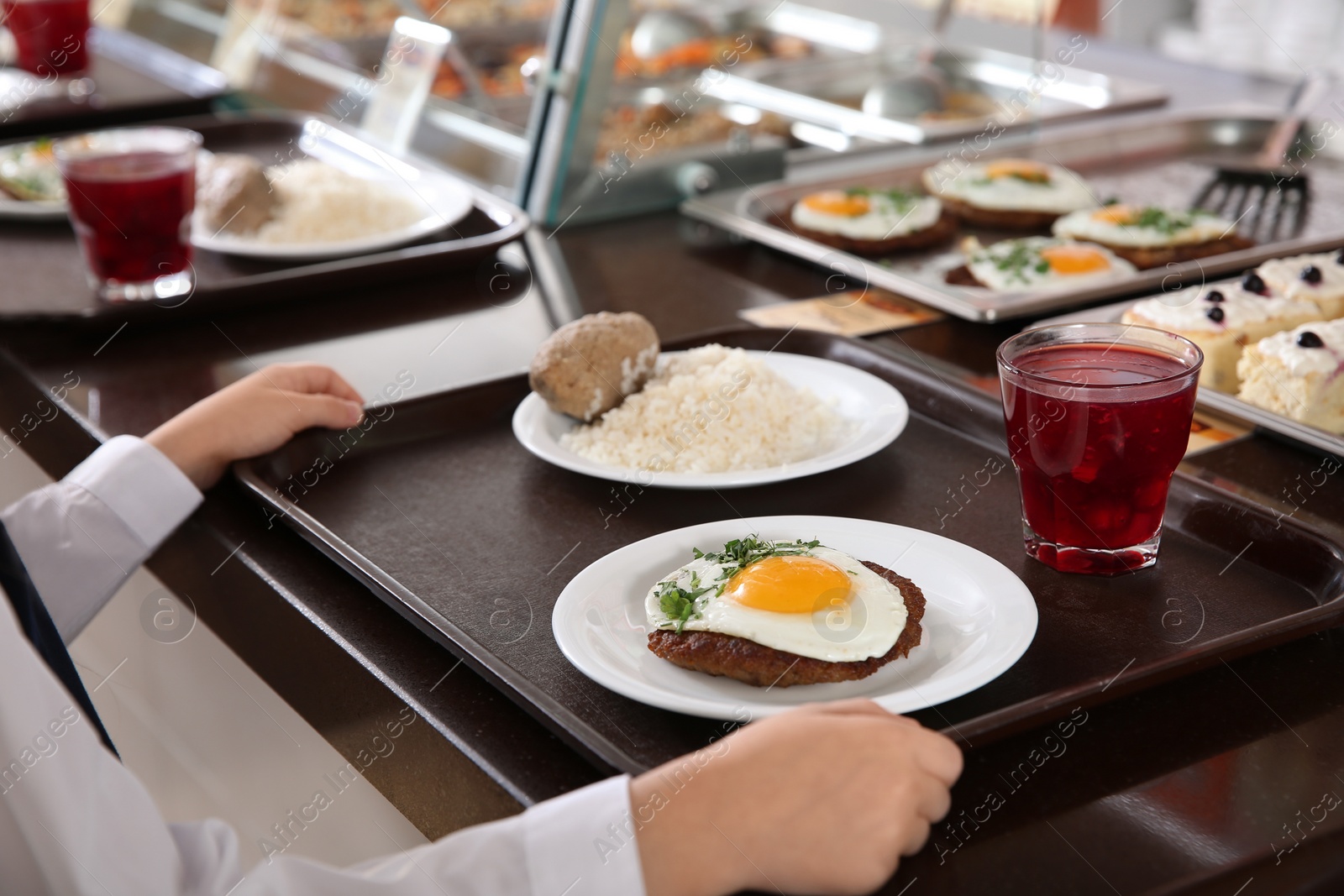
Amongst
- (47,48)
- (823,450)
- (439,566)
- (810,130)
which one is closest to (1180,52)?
(810,130)

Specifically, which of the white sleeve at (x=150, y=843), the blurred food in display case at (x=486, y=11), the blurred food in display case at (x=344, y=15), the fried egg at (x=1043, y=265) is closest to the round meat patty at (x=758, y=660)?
the white sleeve at (x=150, y=843)

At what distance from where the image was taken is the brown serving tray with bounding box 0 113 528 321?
1.73 metres

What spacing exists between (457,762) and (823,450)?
54 cm

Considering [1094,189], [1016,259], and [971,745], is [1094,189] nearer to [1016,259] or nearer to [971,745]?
[1016,259]

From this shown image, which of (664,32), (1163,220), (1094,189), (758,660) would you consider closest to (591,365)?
(758,660)

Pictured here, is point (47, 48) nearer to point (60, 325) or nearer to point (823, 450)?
point (60, 325)

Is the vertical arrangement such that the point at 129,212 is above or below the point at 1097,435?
below

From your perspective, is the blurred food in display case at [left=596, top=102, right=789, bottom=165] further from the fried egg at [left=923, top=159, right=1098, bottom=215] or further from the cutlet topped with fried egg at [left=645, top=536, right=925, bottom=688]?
the cutlet topped with fried egg at [left=645, top=536, right=925, bottom=688]

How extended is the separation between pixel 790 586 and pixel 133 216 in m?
1.29

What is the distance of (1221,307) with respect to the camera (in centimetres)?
145

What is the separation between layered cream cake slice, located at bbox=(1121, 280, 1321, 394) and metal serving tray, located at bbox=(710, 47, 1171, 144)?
3.05ft

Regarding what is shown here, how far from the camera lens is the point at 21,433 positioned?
1.53m

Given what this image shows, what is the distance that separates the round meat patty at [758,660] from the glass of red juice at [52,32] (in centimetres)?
282

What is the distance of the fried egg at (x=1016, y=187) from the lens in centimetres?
199
